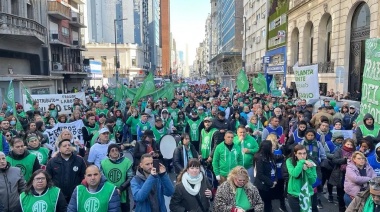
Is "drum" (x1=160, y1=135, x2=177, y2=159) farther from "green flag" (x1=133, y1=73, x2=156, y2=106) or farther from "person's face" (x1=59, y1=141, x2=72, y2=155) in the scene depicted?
"green flag" (x1=133, y1=73, x2=156, y2=106)

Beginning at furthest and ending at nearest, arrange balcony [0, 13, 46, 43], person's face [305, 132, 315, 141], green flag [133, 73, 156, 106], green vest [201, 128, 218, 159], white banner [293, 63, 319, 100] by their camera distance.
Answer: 1. balcony [0, 13, 46, 43]
2. green flag [133, 73, 156, 106]
3. white banner [293, 63, 319, 100]
4. green vest [201, 128, 218, 159]
5. person's face [305, 132, 315, 141]

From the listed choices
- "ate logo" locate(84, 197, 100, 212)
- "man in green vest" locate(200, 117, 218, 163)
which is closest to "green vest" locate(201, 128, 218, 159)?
"man in green vest" locate(200, 117, 218, 163)

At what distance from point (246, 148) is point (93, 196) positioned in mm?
2937

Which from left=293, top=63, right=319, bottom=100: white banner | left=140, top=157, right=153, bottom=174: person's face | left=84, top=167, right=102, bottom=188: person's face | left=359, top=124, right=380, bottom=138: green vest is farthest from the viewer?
left=293, top=63, right=319, bottom=100: white banner

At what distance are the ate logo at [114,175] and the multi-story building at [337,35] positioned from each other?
1535 centimetres

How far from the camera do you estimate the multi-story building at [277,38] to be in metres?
33.5

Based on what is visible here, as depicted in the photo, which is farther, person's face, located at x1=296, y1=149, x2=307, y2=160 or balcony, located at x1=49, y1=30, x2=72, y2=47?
balcony, located at x1=49, y1=30, x2=72, y2=47

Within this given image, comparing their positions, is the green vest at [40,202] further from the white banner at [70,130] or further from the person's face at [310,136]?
the white banner at [70,130]

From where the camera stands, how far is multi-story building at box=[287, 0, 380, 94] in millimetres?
18844

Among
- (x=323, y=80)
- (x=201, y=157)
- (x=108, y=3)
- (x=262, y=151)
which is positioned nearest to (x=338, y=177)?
(x=262, y=151)

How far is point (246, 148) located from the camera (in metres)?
5.90

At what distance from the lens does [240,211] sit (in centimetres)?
391

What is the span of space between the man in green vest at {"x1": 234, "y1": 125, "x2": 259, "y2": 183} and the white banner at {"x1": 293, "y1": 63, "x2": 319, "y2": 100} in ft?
15.2

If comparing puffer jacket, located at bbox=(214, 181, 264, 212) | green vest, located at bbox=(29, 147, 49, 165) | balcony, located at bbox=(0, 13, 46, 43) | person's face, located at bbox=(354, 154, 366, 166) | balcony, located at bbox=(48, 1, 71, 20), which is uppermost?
balcony, located at bbox=(48, 1, 71, 20)
